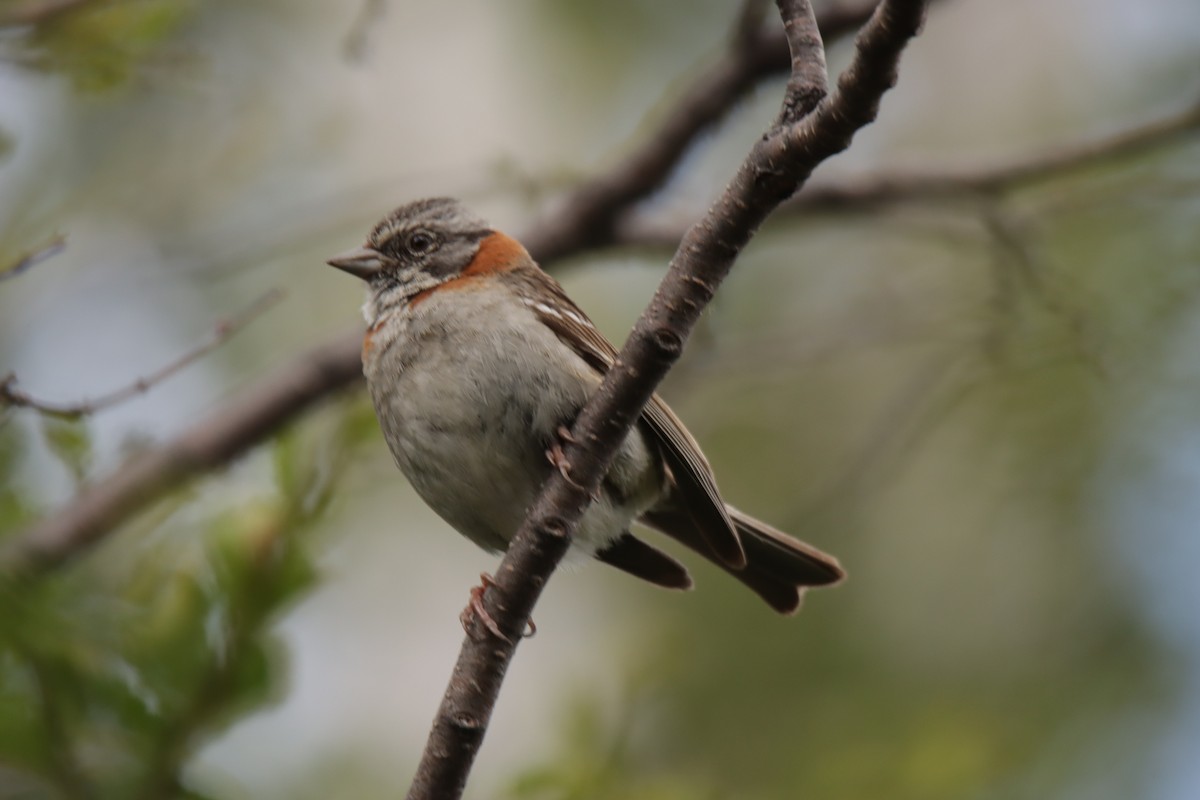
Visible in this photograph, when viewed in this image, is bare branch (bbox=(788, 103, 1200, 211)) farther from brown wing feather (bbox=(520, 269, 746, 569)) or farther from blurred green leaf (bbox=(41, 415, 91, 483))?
blurred green leaf (bbox=(41, 415, 91, 483))

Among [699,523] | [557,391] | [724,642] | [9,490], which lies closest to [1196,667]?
[724,642]

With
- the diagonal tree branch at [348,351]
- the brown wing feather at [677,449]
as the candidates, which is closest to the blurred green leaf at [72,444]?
the diagonal tree branch at [348,351]

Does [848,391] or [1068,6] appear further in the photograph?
[1068,6]

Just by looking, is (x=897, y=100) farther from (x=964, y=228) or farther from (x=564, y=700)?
(x=564, y=700)

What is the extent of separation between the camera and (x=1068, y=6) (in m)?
11.4

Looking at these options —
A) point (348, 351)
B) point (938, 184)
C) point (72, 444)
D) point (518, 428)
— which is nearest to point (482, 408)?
point (518, 428)

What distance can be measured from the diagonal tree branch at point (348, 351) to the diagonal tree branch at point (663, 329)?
2280mm

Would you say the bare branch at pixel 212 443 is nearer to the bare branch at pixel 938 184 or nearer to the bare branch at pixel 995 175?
the bare branch at pixel 938 184

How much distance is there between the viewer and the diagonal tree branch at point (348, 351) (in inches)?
219

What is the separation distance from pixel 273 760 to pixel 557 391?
7.76ft

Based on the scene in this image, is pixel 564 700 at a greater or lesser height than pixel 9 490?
greater

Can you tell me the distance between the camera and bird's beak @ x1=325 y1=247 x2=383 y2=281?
17.5ft

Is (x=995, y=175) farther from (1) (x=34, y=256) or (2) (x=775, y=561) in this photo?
(1) (x=34, y=256)

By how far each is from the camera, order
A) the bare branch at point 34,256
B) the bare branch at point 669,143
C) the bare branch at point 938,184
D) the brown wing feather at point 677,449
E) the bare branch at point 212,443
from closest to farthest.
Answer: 1. the bare branch at point 34,256
2. the brown wing feather at point 677,449
3. the bare branch at point 212,443
4. the bare branch at point 669,143
5. the bare branch at point 938,184
